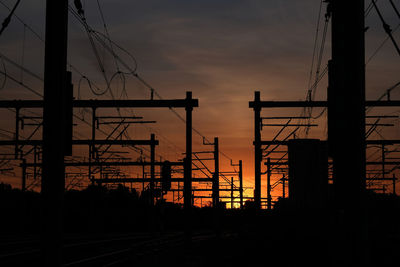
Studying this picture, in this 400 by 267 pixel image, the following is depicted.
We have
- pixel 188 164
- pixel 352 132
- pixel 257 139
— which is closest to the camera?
pixel 352 132

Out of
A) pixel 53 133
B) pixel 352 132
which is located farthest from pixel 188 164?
pixel 352 132

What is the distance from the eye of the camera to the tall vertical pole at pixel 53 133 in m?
9.74

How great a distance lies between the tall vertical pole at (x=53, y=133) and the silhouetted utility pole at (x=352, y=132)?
4277 mm

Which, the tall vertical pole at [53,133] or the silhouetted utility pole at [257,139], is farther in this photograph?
the silhouetted utility pole at [257,139]

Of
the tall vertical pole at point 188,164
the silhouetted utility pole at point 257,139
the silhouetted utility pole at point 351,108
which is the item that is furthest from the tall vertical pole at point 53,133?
the silhouetted utility pole at point 257,139

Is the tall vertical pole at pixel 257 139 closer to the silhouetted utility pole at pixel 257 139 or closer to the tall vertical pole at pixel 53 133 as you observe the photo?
the silhouetted utility pole at pixel 257 139

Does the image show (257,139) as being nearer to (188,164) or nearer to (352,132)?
(188,164)

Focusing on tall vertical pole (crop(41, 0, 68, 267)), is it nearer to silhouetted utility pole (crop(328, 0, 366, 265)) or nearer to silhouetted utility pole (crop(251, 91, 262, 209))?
silhouetted utility pole (crop(328, 0, 366, 265))

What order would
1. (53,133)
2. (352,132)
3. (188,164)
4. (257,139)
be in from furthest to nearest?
(257,139)
(188,164)
(53,133)
(352,132)

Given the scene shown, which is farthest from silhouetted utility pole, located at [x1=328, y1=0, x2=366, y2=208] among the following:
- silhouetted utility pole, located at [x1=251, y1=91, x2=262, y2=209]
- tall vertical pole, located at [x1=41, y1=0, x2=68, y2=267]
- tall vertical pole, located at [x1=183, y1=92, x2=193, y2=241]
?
silhouetted utility pole, located at [x1=251, y1=91, x2=262, y2=209]

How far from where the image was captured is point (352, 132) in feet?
30.6

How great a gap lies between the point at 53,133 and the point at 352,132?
4.50 m

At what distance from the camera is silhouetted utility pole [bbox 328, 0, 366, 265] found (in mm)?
9250

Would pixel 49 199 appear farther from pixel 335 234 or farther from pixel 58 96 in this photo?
pixel 335 234
